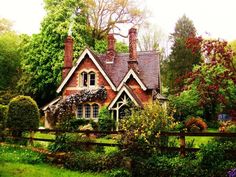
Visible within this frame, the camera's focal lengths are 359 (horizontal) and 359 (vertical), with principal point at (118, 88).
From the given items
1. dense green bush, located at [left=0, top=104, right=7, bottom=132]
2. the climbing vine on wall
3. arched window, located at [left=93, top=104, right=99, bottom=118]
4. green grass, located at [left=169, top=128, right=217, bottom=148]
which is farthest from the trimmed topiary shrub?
arched window, located at [left=93, top=104, right=99, bottom=118]

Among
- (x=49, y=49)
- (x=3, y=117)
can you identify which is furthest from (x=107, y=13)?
(x=3, y=117)

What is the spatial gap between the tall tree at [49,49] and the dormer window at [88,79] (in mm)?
8603

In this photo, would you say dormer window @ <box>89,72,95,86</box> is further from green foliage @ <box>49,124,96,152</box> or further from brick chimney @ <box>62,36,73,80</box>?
green foliage @ <box>49,124,96,152</box>

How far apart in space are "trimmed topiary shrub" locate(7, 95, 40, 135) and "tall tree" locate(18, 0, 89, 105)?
67.8ft

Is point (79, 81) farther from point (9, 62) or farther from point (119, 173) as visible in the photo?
point (9, 62)

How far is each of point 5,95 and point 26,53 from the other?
5.85 m

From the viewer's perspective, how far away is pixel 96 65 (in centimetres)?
3297

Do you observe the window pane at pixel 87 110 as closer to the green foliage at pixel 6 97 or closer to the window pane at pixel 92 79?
the window pane at pixel 92 79

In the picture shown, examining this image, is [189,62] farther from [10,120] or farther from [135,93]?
[10,120]

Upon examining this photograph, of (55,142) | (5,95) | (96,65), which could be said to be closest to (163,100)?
(96,65)

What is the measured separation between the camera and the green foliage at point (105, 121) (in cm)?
3003

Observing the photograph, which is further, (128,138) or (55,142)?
(55,142)

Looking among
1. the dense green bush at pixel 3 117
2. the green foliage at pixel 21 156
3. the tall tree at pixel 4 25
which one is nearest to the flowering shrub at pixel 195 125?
the dense green bush at pixel 3 117

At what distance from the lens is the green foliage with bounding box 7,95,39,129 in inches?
810
